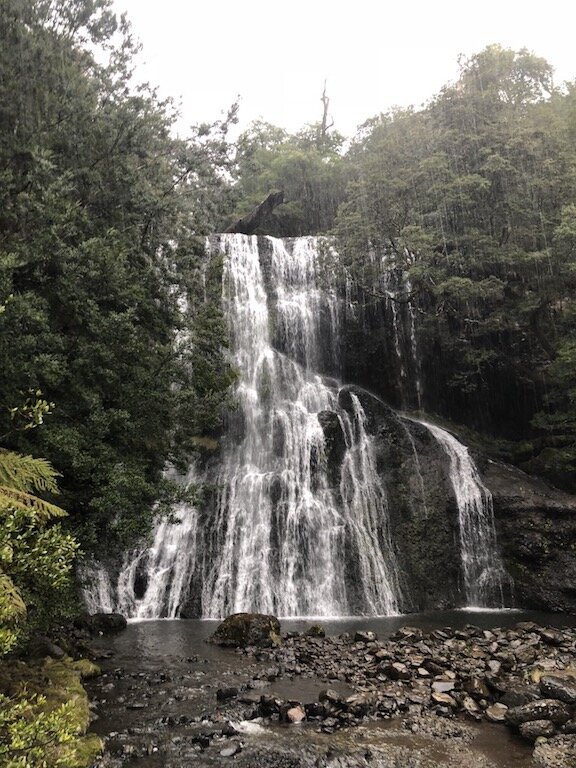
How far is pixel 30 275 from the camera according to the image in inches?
461

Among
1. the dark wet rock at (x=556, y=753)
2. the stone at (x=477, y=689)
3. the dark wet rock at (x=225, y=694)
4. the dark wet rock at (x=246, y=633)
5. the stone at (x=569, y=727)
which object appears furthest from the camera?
the dark wet rock at (x=246, y=633)

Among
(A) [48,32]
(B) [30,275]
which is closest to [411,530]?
(B) [30,275]

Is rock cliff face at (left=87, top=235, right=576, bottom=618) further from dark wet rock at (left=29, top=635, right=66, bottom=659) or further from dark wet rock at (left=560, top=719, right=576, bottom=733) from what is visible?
dark wet rock at (left=560, top=719, right=576, bottom=733)

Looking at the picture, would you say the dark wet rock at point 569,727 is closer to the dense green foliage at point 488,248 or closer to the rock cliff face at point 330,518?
the rock cliff face at point 330,518

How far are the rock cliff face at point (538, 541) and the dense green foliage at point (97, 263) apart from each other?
12701 mm

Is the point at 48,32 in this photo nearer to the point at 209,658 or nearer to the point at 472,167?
the point at 209,658

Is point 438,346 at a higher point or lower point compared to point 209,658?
higher

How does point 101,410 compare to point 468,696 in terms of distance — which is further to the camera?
point 101,410

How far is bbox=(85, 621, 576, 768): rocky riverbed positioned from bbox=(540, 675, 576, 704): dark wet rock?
0.02 m

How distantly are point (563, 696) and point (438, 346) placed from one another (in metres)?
21.7

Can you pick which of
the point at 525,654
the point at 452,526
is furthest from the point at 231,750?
the point at 452,526

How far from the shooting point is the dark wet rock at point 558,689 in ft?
27.3

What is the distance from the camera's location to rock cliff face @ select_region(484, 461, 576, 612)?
764 inches

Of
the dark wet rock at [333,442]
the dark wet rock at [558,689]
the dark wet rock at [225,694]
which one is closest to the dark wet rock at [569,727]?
the dark wet rock at [558,689]
